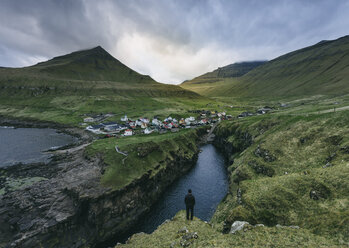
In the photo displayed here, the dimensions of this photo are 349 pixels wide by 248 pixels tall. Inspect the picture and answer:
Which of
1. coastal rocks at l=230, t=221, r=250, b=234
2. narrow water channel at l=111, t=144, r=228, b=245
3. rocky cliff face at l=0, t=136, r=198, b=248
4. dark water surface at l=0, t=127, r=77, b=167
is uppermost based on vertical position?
coastal rocks at l=230, t=221, r=250, b=234

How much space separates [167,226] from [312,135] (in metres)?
46.7

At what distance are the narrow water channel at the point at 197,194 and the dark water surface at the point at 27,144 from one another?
2362 inches

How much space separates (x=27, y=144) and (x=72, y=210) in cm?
8776

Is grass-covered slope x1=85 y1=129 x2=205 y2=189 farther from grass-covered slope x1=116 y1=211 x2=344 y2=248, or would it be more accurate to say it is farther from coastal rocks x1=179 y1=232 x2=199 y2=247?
grass-covered slope x1=116 y1=211 x2=344 y2=248

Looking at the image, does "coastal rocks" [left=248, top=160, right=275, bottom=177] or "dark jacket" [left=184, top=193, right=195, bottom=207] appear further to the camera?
"coastal rocks" [left=248, top=160, right=275, bottom=177]

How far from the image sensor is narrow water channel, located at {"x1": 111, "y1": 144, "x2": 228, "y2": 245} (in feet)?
157

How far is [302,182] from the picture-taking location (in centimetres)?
2627

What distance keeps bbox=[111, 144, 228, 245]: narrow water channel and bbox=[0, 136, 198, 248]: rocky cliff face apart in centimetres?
362

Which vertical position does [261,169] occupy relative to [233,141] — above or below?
above

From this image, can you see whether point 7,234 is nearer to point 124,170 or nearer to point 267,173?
point 124,170

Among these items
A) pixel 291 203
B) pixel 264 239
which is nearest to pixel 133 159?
pixel 291 203

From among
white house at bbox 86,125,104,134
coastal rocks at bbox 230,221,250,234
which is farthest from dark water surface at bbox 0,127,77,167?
coastal rocks at bbox 230,221,250,234

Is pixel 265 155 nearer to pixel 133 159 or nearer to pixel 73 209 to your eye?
pixel 133 159

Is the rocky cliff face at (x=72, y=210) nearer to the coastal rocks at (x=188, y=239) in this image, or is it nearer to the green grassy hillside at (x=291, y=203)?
the green grassy hillside at (x=291, y=203)
